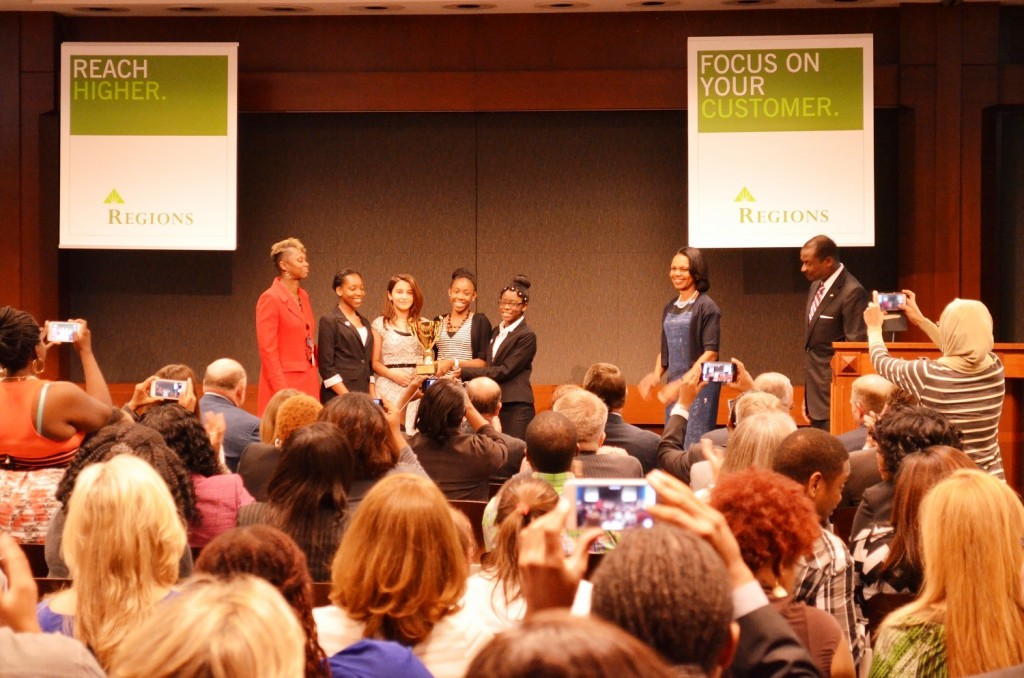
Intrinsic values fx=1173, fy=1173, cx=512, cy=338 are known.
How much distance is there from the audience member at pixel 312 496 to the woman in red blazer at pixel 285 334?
3.70m

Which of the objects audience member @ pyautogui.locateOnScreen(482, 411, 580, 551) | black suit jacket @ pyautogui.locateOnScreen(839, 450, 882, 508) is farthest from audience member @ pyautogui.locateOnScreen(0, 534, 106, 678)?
black suit jacket @ pyautogui.locateOnScreen(839, 450, 882, 508)

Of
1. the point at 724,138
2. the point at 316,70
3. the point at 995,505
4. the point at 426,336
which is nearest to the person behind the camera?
the point at 995,505

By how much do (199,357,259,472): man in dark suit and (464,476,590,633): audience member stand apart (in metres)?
2.14

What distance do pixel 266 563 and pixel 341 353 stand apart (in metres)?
5.19

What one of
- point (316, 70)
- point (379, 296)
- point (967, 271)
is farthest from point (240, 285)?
point (967, 271)

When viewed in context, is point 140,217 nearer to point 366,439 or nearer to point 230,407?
point 230,407

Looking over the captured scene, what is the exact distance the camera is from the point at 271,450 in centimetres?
394

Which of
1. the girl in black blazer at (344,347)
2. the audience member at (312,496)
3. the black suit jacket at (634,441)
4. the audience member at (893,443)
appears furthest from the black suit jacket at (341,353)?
the audience member at (893,443)

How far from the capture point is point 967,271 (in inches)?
313

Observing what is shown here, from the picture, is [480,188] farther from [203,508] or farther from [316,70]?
[203,508]

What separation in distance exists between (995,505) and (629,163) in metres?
6.97

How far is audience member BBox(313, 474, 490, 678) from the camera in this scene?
222 centimetres

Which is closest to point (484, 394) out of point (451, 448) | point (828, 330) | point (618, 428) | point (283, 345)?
point (618, 428)

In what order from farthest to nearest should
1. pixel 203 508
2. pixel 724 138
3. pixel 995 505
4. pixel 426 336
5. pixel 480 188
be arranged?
pixel 480 188, pixel 724 138, pixel 426 336, pixel 203 508, pixel 995 505
